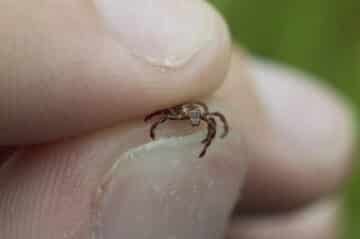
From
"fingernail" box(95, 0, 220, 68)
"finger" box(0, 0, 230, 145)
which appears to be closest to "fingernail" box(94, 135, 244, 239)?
"finger" box(0, 0, 230, 145)

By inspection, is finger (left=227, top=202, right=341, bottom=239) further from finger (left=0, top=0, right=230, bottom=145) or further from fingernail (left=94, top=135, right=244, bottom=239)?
finger (left=0, top=0, right=230, bottom=145)

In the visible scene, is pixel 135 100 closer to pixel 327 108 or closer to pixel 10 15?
pixel 10 15

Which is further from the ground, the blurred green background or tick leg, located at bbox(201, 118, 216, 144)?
the blurred green background

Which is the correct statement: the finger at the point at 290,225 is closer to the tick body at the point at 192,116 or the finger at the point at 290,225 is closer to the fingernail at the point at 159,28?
the tick body at the point at 192,116

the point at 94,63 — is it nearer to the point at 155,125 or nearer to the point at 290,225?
the point at 155,125

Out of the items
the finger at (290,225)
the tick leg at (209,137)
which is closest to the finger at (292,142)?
the finger at (290,225)
